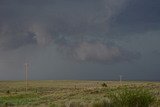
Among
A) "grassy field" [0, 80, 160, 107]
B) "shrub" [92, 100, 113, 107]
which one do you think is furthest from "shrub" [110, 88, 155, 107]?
"grassy field" [0, 80, 160, 107]

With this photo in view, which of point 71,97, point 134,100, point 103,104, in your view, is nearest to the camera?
point 103,104

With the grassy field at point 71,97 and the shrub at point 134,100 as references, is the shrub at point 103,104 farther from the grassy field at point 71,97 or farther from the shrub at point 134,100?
the shrub at point 134,100

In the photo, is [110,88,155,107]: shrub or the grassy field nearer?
[110,88,155,107]: shrub

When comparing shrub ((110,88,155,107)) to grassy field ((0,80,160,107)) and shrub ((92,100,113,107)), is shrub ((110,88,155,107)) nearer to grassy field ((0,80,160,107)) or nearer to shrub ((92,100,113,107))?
shrub ((92,100,113,107))

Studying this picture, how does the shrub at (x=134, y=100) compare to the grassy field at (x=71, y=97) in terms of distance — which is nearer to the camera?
the shrub at (x=134, y=100)

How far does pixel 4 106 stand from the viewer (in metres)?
36.4

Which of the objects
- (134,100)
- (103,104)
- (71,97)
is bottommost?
(71,97)

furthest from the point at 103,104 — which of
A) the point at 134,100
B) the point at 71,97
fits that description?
the point at 71,97

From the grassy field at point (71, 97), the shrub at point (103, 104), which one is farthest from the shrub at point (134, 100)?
the grassy field at point (71, 97)

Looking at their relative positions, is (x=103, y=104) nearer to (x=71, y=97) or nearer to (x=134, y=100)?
(x=134, y=100)

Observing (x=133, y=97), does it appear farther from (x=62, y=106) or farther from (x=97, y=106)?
(x=62, y=106)

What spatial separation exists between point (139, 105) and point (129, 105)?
2.35 feet

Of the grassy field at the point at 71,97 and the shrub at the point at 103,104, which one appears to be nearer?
the shrub at the point at 103,104

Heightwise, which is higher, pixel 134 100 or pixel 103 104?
pixel 134 100
